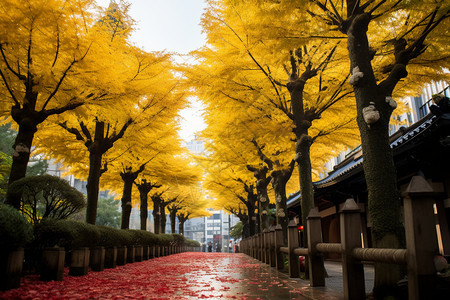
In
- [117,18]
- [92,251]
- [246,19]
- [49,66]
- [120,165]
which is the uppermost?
[117,18]

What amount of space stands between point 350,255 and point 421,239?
4.89 ft

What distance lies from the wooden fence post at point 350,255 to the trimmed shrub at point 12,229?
479cm

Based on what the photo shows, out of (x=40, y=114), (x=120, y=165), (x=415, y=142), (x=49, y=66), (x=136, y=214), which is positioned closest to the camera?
(x=415, y=142)

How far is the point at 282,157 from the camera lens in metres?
12.5

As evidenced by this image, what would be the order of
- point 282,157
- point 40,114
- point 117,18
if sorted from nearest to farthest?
point 40,114 → point 117,18 → point 282,157

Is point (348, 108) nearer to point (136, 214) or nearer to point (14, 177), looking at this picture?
point (14, 177)

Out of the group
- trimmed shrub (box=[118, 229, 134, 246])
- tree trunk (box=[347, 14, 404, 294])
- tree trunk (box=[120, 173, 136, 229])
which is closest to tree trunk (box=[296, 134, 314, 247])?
tree trunk (box=[347, 14, 404, 294])

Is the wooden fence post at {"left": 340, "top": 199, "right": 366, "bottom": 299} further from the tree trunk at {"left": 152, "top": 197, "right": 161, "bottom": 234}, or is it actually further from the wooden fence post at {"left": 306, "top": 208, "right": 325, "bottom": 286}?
the tree trunk at {"left": 152, "top": 197, "right": 161, "bottom": 234}

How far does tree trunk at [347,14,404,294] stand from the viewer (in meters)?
4.50

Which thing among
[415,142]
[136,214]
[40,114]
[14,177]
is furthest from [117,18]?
[136,214]

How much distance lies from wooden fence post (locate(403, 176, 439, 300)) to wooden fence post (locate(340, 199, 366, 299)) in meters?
1.30

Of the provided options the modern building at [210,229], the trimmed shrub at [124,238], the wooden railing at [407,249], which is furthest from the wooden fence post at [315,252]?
the modern building at [210,229]

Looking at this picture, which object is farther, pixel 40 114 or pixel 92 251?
pixel 92 251

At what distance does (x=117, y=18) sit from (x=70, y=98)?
3.46 metres
